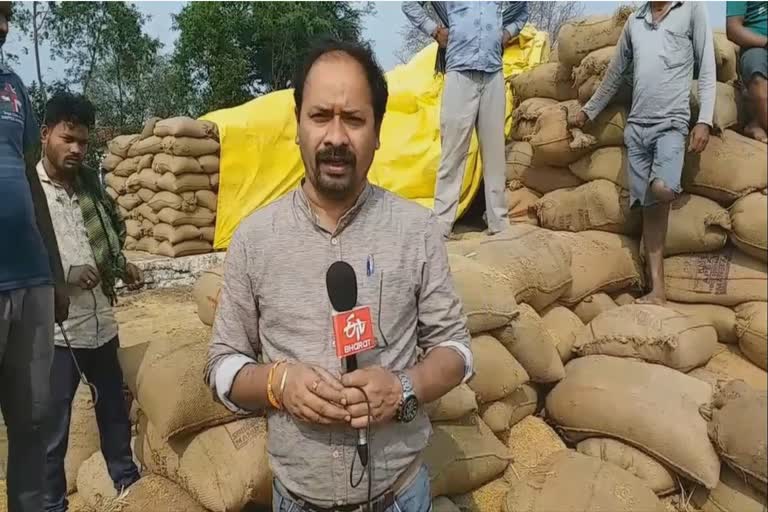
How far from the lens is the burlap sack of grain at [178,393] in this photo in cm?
187

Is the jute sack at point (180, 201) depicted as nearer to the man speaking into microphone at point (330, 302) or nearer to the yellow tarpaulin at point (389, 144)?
the yellow tarpaulin at point (389, 144)

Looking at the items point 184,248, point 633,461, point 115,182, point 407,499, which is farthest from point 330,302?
point 115,182

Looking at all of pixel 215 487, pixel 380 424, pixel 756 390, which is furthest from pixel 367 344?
pixel 215 487

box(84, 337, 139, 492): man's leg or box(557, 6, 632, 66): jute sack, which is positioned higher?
box(557, 6, 632, 66): jute sack

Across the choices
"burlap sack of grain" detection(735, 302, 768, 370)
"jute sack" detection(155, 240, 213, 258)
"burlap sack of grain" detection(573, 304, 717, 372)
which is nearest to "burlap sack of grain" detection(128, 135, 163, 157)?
"jute sack" detection(155, 240, 213, 258)

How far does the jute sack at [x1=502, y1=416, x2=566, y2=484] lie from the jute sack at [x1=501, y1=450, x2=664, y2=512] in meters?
0.17

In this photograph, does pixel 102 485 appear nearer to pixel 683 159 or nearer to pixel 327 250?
pixel 327 250

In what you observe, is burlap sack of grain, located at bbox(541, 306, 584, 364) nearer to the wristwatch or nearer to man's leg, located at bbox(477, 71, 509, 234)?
man's leg, located at bbox(477, 71, 509, 234)

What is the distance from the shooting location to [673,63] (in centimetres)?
153

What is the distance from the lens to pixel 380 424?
3.60ft

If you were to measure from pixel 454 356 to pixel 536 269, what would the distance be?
1.60 meters

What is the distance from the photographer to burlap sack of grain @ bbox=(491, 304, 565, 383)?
2418 millimetres

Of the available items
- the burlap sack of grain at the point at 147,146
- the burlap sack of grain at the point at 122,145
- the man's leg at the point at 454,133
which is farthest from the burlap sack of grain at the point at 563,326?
the burlap sack of grain at the point at 122,145

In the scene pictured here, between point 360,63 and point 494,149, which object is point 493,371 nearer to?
point 360,63
